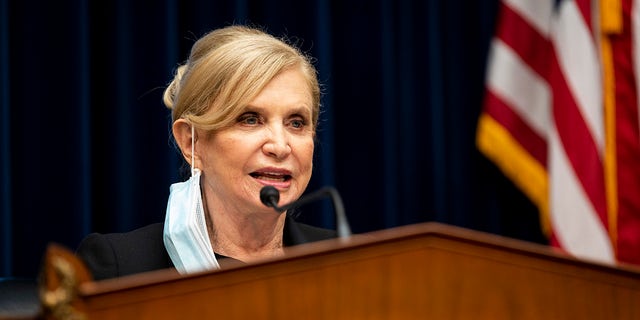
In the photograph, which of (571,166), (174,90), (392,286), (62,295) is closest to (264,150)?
(174,90)

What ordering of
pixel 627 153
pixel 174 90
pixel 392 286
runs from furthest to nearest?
pixel 627 153, pixel 174 90, pixel 392 286

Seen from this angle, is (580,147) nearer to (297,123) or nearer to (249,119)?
(297,123)

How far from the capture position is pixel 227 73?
6.55 feet

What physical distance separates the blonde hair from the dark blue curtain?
1008 millimetres

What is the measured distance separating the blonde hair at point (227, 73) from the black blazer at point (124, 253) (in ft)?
0.87

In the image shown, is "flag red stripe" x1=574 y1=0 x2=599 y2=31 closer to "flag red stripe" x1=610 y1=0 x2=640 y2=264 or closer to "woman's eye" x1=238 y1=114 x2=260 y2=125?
"flag red stripe" x1=610 y1=0 x2=640 y2=264

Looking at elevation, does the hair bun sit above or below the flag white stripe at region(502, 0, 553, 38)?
below

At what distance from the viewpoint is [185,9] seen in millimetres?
3236

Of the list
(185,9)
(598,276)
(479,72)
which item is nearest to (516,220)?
(479,72)

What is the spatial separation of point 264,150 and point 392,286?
2.99ft

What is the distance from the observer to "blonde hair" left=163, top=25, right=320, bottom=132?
1.97m

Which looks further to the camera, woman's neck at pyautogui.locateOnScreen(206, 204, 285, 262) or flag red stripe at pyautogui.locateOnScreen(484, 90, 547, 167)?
flag red stripe at pyautogui.locateOnScreen(484, 90, 547, 167)

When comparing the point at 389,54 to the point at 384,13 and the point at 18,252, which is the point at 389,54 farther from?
the point at 18,252

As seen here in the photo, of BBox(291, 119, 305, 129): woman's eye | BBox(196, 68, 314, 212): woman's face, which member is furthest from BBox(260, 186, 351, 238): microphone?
BBox(291, 119, 305, 129): woman's eye
